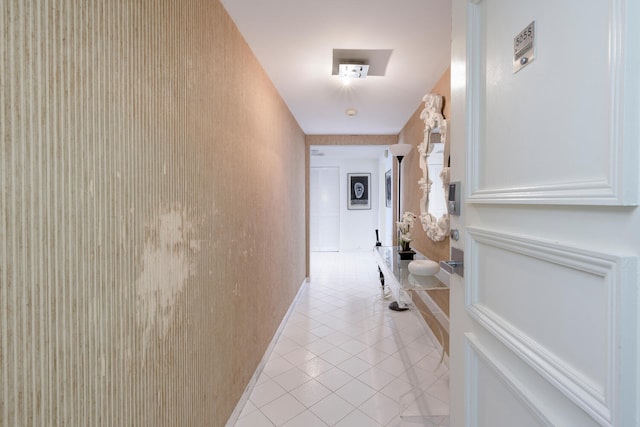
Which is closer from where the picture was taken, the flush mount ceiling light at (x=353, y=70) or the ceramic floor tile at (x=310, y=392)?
the ceramic floor tile at (x=310, y=392)

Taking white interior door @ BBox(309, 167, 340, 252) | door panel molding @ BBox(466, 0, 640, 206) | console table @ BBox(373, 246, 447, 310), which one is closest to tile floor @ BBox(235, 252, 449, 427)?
console table @ BBox(373, 246, 447, 310)

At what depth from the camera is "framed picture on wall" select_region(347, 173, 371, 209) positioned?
772 centimetres

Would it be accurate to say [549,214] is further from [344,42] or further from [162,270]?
[344,42]

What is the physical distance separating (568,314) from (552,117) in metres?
0.40

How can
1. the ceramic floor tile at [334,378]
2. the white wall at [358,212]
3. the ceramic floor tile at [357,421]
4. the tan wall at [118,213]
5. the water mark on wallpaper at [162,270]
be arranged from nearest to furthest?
the tan wall at [118,213]
the water mark on wallpaper at [162,270]
the ceramic floor tile at [357,421]
the ceramic floor tile at [334,378]
the white wall at [358,212]

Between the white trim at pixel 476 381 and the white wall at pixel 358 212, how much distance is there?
6751 millimetres

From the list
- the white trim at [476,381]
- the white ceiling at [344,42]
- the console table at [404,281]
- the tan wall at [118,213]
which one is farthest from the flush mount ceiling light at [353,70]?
the white trim at [476,381]

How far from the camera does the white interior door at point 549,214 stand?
47 cm

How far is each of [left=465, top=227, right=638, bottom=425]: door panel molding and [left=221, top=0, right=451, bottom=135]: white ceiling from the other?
1.39 meters

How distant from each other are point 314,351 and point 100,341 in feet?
6.81

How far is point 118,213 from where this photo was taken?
0.87 meters

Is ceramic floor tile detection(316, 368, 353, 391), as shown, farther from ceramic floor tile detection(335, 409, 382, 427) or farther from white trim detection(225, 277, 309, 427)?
white trim detection(225, 277, 309, 427)

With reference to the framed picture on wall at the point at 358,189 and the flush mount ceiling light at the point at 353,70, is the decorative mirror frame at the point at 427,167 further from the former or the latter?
the framed picture on wall at the point at 358,189

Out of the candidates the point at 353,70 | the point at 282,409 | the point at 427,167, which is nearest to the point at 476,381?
the point at 282,409
